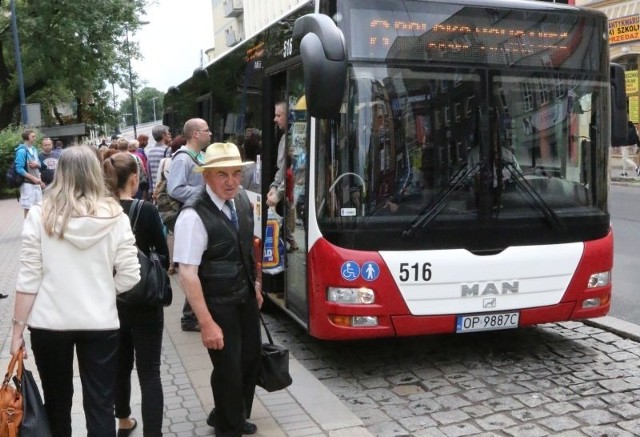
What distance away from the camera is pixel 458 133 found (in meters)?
5.49

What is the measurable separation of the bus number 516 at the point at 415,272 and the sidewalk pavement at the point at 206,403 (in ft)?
3.24

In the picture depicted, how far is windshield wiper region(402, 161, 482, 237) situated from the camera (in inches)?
211

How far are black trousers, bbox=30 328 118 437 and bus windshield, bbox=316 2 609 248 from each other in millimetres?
2185

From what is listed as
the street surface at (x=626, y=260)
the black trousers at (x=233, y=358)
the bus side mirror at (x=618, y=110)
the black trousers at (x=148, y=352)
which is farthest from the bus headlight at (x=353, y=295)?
the street surface at (x=626, y=260)

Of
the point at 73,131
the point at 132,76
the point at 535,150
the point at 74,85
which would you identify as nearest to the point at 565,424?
the point at 535,150

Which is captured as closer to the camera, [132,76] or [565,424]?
[565,424]

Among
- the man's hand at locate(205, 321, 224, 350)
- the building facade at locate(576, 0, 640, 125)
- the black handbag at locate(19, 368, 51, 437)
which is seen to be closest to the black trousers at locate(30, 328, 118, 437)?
the black handbag at locate(19, 368, 51, 437)

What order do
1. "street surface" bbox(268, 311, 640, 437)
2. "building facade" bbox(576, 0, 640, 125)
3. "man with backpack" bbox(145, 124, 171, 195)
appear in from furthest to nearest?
"building facade" bbox(576, 0, 640, 125)
"man with backpack" bbox(145, 124, 171, 195)
"street surface" bbox(268, 311, 640, 437)

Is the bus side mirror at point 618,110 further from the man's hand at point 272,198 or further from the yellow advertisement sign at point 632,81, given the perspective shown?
the yellow advertisement sign at point 632,81

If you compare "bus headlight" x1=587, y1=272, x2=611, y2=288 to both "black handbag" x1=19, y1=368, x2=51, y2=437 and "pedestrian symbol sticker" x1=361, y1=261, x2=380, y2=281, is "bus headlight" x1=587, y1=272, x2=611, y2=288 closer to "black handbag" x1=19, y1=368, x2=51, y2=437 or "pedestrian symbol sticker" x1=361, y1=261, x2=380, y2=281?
"pedestrian symbol sticker" x1=361, y1=261, x2=380, y2=281

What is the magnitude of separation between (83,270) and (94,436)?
34.2 inches

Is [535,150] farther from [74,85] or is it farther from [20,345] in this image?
[74,85]

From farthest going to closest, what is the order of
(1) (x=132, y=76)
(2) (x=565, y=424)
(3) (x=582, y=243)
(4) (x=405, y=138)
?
(1) (x=132, y=76)
(3) (x=582, y=243)
(4) (x=405, y=138)
(2) (x=565, y=424)

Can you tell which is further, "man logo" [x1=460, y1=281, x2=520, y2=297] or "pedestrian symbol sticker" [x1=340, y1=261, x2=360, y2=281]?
Result: "man logo" [x1=460, y1=281, x2=520, y2=297]
